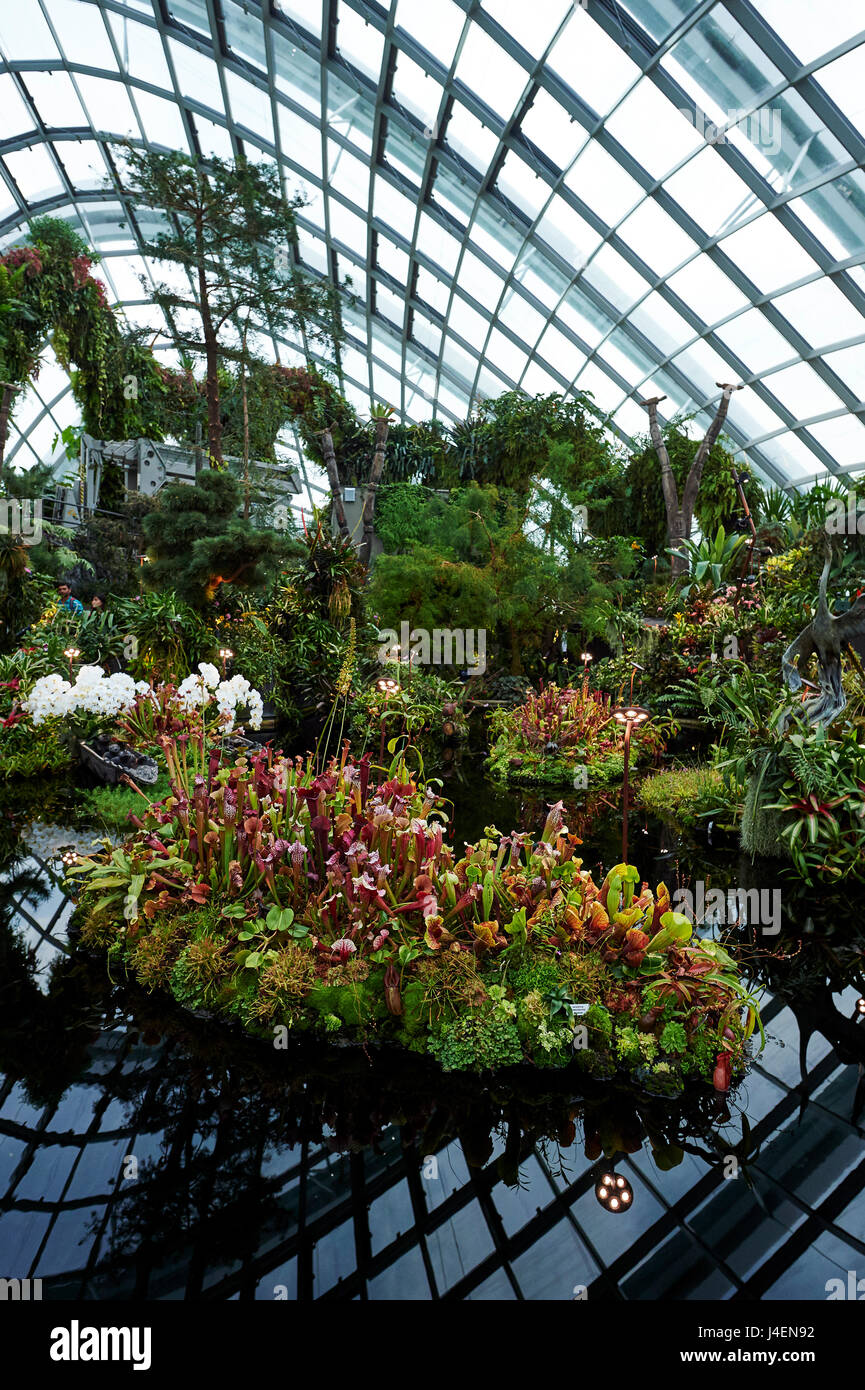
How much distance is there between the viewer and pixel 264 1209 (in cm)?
242

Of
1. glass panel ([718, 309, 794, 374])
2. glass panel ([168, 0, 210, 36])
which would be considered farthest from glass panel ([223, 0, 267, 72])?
glass panel ([718, 309, 794, 374])

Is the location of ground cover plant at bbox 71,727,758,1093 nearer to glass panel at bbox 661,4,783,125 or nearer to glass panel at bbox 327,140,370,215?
glass panel at bbox 661,4,783,125

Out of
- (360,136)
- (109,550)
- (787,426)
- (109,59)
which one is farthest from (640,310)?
(109,59)

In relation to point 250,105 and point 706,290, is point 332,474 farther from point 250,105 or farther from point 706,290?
point 250,105

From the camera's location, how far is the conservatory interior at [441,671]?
2586mm

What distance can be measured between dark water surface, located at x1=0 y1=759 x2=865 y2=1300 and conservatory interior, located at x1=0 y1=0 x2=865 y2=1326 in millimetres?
16

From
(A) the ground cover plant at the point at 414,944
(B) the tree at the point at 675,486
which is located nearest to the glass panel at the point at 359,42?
(B) the tree at the point at 675,486

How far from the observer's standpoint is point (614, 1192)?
8.32 ft

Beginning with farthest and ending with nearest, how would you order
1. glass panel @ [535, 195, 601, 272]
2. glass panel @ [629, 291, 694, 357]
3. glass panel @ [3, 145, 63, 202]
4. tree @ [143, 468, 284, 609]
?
glass panel @ [3, 145, 63, 202]
glass panel @ [629, 291, 694, 357]
glass panel @ [535, 195, 601, 272]
tree @ [143, 468, 284, 609]

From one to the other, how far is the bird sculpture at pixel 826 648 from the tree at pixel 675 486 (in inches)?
338

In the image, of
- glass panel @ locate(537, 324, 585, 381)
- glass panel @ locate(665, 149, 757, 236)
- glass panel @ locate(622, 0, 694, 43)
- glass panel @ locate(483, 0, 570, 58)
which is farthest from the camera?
glass panel @ locate(537, 324, 585, 381)

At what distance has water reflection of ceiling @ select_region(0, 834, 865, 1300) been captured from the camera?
7.18ft

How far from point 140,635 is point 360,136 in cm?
Result: 1173

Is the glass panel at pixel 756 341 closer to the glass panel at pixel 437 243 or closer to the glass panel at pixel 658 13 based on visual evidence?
the glass panel at pixel 658 13
